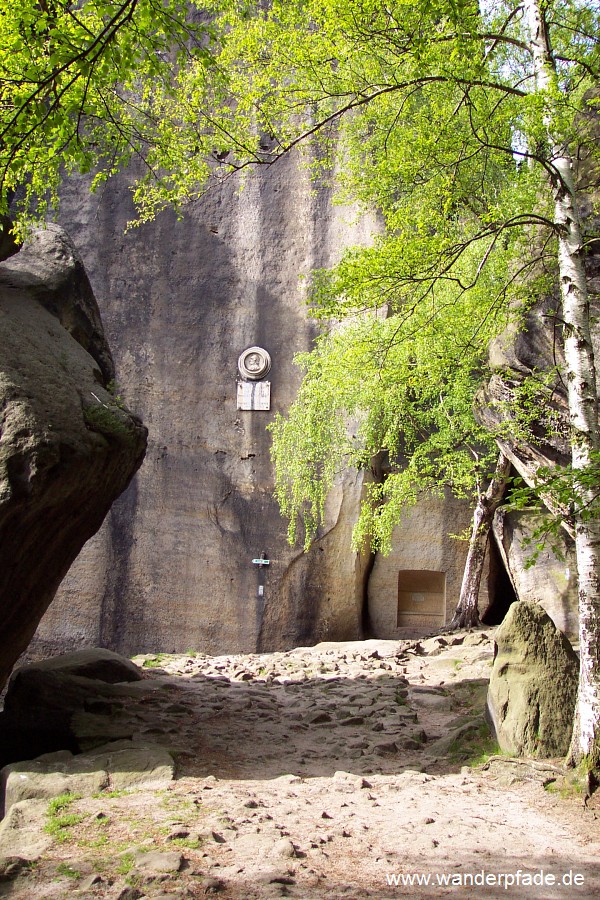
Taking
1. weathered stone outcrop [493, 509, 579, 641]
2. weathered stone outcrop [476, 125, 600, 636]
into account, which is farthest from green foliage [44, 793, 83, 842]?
Result: weathered stone outcrop [493, 509, 579, 641]

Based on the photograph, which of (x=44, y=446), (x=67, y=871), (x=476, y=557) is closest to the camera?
(x=67, y=871)

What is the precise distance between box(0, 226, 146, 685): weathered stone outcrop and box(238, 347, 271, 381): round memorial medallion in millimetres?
8373

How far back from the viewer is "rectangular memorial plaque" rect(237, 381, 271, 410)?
56.4ft

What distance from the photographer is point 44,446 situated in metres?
6.42

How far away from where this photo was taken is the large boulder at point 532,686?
260 inches

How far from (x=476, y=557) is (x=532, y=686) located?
286 inches

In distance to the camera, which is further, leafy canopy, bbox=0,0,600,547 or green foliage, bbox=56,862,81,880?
leafy canopy, bbox=0,0,600,547

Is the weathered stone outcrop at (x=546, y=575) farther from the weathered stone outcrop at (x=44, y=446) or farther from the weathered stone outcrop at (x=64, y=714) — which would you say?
the weathered stone outcrop at (x=44, y=446)

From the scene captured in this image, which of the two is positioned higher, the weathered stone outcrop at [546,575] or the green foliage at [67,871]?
the weathered stone outcrop at [546,575]

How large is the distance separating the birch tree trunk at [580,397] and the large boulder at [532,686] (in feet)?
2.25

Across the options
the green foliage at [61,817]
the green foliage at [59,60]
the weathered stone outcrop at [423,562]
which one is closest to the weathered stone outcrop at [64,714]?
the green foliage at [61,817]

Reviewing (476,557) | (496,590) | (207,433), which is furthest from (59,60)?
(496,590)

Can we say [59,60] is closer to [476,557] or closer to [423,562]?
[476,557]

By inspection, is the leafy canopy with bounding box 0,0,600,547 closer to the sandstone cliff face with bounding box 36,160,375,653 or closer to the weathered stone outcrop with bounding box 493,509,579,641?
the weathered stone outcrop with bounding box 493,509,579,641
